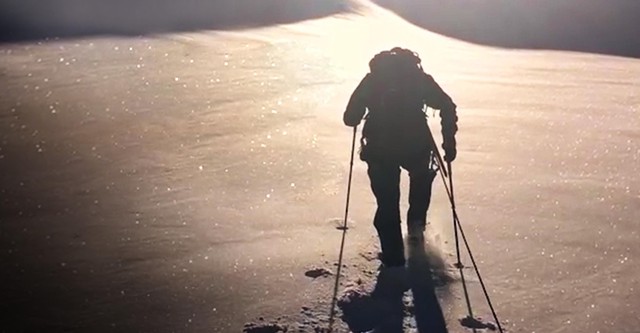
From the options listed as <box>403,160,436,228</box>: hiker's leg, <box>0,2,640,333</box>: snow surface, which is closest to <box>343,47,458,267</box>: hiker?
<box>403,160,436,228</box>: hiker's leg

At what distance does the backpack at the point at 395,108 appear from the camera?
21.0ft

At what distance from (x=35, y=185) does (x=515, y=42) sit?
46.7ft

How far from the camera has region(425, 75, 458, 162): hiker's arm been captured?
21.2 ft

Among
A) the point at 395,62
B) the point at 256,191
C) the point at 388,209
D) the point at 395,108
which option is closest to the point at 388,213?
the point at 388,209

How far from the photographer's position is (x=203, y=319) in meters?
5.72

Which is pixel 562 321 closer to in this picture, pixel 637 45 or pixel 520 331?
pixel 520 331

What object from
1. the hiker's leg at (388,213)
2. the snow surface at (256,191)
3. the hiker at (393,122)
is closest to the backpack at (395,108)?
the hiker at (393,122)

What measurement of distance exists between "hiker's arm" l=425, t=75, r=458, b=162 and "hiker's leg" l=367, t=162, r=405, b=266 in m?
0.39

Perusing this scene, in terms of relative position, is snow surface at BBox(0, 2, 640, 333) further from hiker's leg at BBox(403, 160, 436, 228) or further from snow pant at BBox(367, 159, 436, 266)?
hiker's leg at BBox(403, 160, 436, 228)

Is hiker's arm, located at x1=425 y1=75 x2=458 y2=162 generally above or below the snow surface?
above

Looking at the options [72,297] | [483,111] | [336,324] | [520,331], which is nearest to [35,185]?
[72,297]

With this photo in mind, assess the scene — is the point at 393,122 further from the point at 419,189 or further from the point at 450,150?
the point at 419,189

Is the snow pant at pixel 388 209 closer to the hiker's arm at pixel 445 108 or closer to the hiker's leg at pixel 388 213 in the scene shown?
the hiker's leg at pixel 388 213

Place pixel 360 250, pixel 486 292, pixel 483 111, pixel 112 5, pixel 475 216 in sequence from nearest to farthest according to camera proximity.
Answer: pixel 486 292 → pixel 360 250 → pixel 475 216 → pixel 483 111 → pixel 112 5
